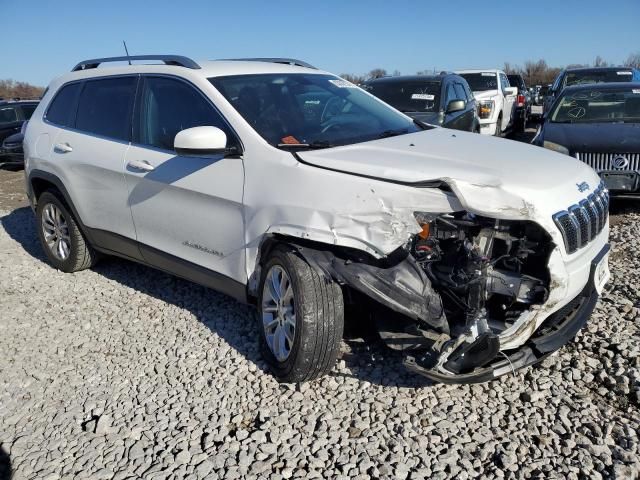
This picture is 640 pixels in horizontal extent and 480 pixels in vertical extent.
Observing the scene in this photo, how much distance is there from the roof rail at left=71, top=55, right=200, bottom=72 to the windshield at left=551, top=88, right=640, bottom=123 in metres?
5.55

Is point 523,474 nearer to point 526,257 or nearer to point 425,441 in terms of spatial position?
point 425,441

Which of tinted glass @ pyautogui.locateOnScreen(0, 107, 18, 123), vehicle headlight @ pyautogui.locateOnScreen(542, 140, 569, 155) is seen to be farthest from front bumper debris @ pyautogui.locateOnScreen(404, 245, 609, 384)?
tinted glass @ pyautogui.locateOnScreen(0, 107, 18, 123)

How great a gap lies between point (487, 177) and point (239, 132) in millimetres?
1565

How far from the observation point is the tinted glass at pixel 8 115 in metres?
14.6

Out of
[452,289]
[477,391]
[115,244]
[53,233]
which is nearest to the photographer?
[452,289]

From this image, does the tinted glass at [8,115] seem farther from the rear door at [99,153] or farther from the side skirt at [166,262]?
the side skirt at [166,262]

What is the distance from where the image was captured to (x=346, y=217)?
10.00ft

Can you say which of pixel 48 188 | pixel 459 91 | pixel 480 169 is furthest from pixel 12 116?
pixel 480 169

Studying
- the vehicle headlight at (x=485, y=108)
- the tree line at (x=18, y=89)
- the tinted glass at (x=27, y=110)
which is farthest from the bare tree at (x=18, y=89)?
the vehicle headlight at (x=485, y=108)

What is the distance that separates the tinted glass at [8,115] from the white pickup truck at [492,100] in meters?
11.4

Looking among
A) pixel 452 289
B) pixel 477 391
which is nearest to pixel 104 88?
pixel 452 289

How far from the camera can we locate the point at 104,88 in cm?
488

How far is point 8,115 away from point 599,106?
44.8ft

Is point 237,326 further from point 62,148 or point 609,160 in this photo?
point 609,160
